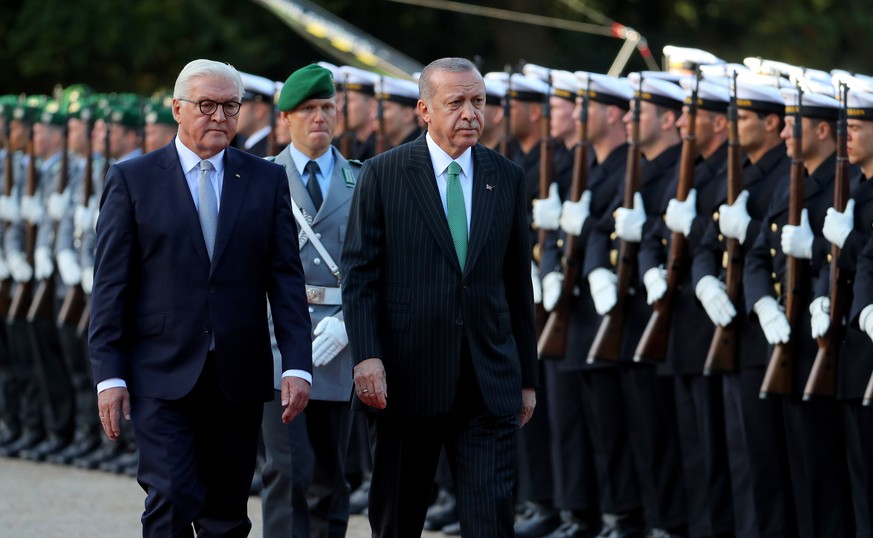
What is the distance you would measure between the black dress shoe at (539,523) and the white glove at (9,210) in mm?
4518

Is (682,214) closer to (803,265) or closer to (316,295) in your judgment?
(803,265)

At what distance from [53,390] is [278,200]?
6520mm

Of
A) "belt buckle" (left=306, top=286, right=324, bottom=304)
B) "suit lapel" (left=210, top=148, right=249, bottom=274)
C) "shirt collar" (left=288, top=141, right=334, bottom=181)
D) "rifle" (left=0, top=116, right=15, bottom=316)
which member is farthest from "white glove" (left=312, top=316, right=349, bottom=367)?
"rifle" (left=0, top=116, right=15, bottom=316)

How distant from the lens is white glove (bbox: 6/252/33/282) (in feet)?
41.1

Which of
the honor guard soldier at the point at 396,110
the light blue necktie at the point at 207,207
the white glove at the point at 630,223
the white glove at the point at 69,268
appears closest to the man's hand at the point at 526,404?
the light blue necktie at the point at 207,207

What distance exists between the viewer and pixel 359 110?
10.9 meters

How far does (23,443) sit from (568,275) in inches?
197

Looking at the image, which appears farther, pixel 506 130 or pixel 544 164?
pixel 506 130

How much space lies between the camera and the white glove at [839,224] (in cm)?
763

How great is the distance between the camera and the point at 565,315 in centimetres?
920

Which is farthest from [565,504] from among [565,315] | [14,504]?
[14,504]

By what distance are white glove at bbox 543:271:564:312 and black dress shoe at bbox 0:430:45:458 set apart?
4.82m

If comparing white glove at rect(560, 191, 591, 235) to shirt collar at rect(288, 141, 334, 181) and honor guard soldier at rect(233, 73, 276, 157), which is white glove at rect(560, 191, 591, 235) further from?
honor guard soldier at rect(233, 73, 276, 157)

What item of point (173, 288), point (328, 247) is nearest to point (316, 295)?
point (328, 247)
